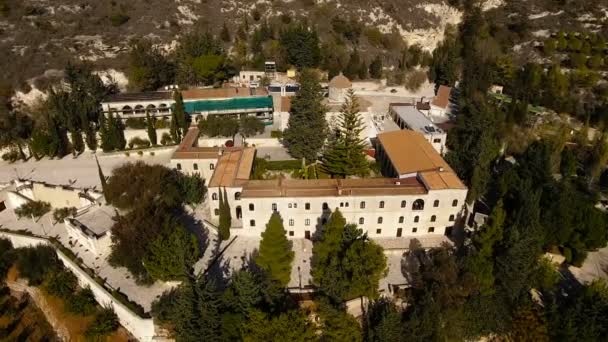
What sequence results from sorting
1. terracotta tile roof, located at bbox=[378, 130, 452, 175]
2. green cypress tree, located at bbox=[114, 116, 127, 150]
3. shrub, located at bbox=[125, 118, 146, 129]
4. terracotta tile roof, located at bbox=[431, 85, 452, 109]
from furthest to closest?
terracotta tile roof, located at bbox=[431, 85, 452, 109]
shrub, located at bbox=[125, 118, 146, 129]
green cypress tree, located at bbox=[114, 116, 127, 150]
terracotta tile roof, located at bbox=[378, 130, 452, 175]

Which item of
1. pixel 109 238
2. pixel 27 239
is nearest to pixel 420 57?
pixel 109 238

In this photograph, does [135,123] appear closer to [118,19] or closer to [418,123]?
[118,19]

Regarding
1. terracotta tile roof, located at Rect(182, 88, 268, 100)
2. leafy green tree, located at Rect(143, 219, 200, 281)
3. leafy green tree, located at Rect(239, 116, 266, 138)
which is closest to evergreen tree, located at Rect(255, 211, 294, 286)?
leafy green tree, located at Rect(143, 219, 200, 281)

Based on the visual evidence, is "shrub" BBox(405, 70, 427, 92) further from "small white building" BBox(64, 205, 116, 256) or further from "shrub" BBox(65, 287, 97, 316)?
"shrub" BBox(65, 287, 97, 316)

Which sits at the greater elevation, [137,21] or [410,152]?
[137,21]

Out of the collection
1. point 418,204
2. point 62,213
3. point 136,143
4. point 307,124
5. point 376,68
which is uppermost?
point 376,68

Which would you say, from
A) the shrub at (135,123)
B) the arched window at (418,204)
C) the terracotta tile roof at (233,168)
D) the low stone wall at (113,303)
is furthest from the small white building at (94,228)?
the arched window at (418,204)

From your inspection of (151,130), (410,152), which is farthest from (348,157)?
(151,130)
